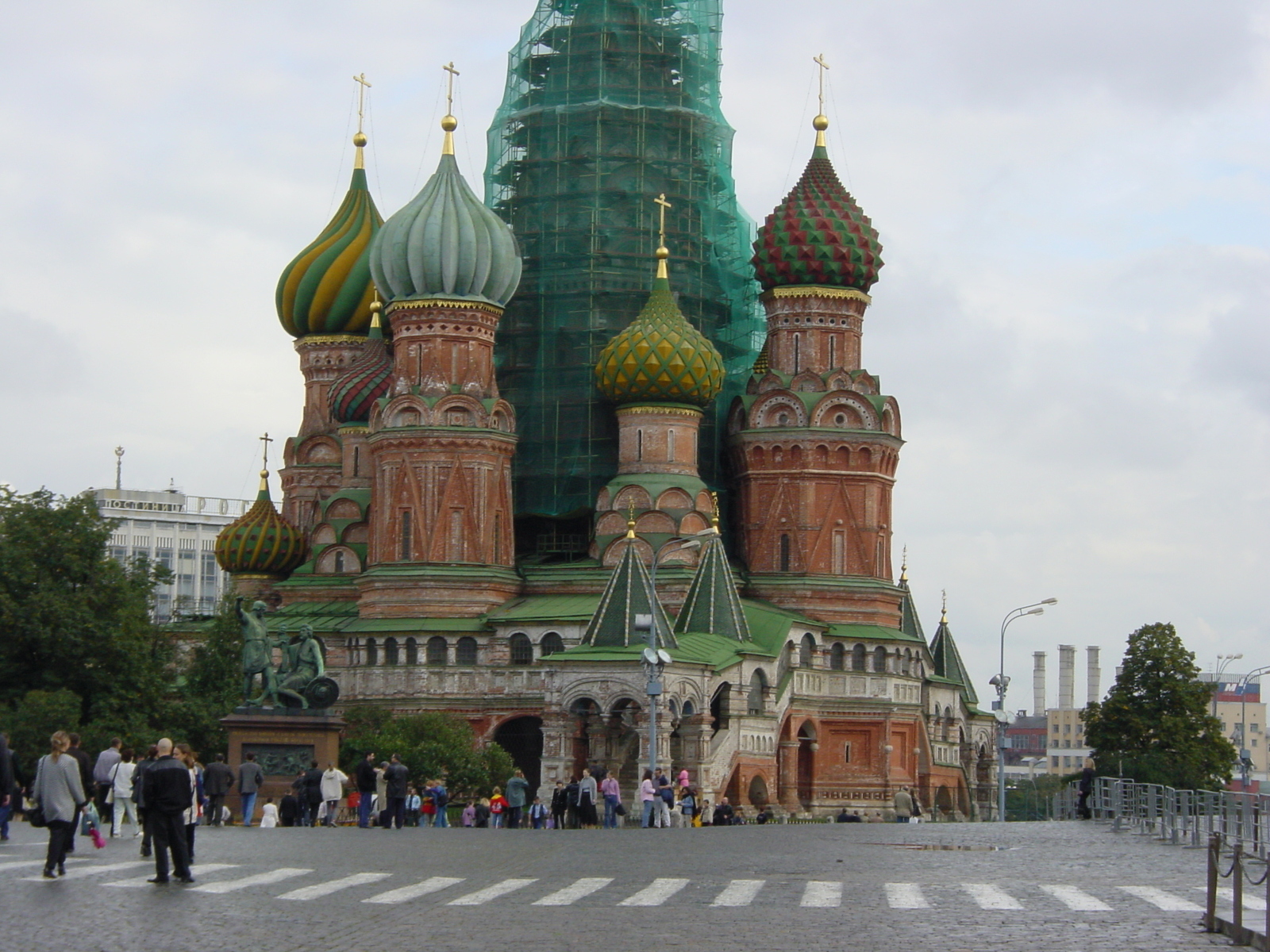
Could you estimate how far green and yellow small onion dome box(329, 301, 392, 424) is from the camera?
68.2 metres

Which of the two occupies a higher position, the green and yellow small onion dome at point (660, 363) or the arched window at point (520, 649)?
the green and yellow small onion dome at point (660, 363)

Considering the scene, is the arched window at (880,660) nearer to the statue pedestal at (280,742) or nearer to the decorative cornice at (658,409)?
the decorative cornice at (658,409)

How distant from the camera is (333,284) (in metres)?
72.3

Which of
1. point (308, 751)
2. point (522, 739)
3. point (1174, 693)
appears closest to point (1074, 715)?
point (1174, 693)

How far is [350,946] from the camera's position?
15633mm

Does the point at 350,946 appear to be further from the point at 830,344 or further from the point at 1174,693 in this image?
the point at 1174,693

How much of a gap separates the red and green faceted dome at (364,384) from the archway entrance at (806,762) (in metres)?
16.8

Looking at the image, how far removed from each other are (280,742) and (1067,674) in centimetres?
11089

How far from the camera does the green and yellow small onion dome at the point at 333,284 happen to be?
72188 millimetres

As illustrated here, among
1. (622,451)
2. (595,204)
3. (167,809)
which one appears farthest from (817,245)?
(167,809)

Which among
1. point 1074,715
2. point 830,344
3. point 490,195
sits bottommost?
point 1074,715

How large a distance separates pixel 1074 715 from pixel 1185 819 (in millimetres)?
131669

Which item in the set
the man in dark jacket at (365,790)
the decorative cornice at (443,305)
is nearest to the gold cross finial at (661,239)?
the decorative cornice at (443,305)

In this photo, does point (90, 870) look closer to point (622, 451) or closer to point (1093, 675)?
point (622, 451)
